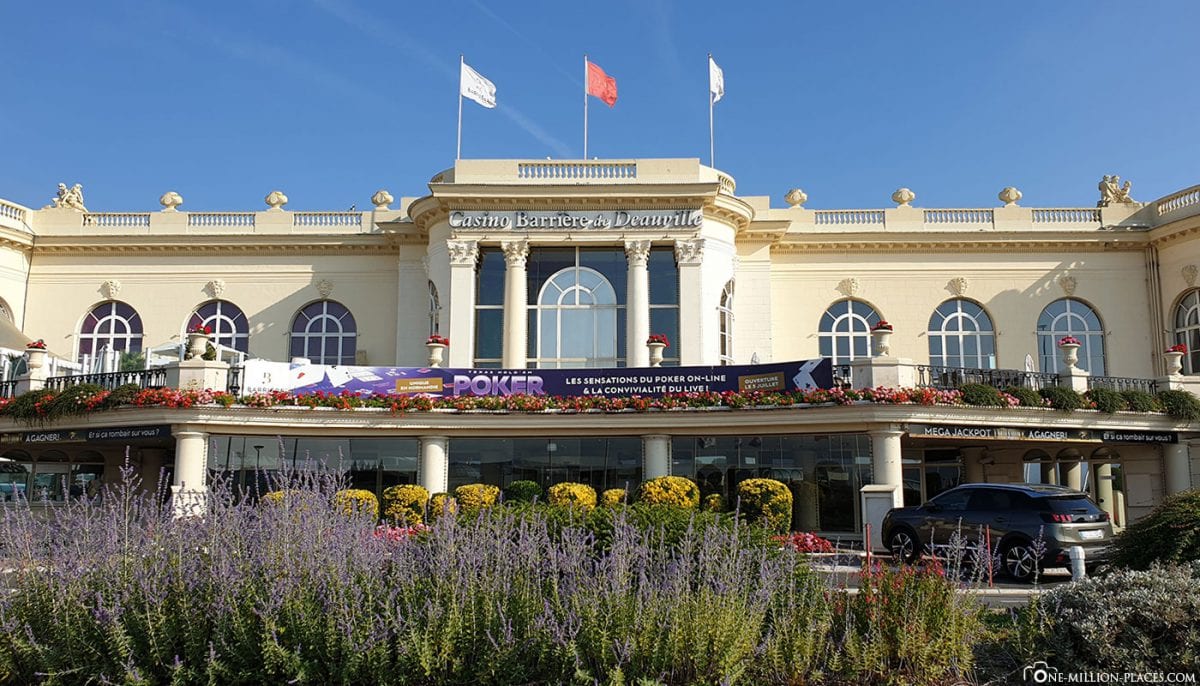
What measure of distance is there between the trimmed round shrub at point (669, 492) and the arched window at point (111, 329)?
22134 mm

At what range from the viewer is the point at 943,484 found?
1040 inches

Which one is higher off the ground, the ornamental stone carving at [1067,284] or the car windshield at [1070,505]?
the ornamental stone carving at [1067,284]

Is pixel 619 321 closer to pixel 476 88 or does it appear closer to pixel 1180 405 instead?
pixel 476 88

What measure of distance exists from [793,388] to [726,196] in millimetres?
9858

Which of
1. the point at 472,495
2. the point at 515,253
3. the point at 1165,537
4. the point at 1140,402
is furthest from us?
the point at 515,253

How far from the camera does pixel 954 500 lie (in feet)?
56.2

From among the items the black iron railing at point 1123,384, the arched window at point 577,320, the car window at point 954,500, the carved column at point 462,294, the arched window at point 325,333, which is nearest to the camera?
the car window at point 954,500

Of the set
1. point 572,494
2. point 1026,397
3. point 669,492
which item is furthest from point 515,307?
point 1026,397

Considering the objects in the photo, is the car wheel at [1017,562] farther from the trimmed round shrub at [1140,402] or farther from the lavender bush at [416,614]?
the trimmed round shrub at [1140,402]

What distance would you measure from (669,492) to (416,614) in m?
14.7

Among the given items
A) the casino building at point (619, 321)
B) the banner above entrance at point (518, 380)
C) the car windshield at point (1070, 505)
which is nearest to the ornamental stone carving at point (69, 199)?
the casino building at point (619, 321)

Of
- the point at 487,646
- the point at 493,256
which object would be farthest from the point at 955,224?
the point at 487,646

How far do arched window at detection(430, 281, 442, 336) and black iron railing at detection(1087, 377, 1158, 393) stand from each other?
19598mm

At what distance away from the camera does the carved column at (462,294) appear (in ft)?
96.2
